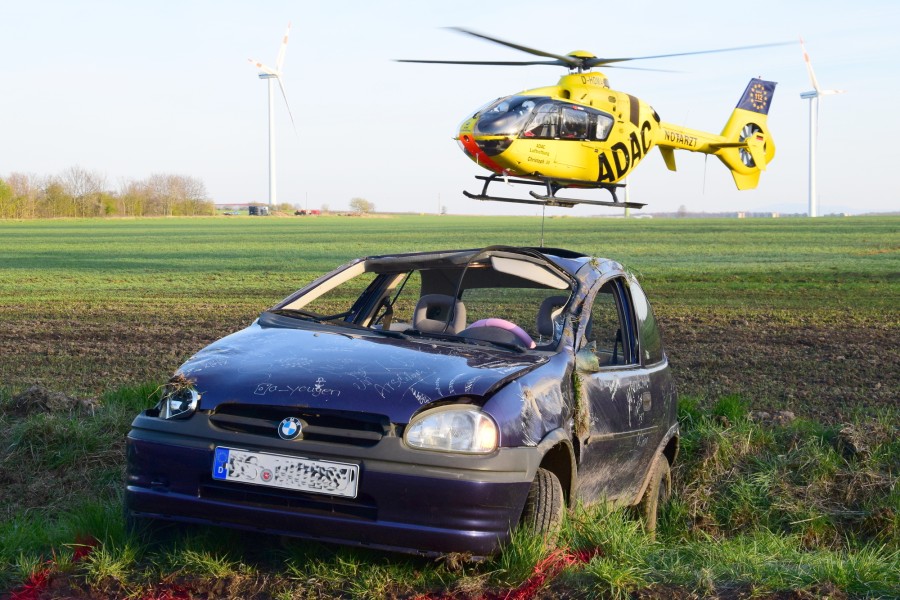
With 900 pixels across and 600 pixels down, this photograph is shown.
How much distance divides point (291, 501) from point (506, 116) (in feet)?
46.5

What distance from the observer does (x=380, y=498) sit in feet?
13.3

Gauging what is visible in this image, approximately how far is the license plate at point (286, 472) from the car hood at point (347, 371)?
23cm

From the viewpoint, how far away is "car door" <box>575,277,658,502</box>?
5.06 meters

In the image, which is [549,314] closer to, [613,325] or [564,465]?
[613,325]

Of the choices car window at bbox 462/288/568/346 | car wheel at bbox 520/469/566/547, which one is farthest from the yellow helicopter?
car wheel at bbox 520/469/566/547

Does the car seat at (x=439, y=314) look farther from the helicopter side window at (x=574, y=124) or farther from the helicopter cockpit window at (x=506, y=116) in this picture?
the helicopter side window at (x=574, y=124)

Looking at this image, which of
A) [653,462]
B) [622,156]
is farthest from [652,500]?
[622,156]

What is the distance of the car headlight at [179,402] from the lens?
441cm

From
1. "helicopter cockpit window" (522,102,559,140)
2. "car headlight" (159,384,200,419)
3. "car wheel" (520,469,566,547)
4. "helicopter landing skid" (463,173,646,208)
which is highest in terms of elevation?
"helicopter cockpit window" (522,102,559,140)

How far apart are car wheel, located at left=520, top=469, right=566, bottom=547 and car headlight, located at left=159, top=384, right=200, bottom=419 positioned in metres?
1.45

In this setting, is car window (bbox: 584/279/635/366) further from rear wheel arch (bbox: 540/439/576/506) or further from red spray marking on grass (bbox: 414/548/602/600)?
red spray marking on grass (bbox: 414/548/602/600)

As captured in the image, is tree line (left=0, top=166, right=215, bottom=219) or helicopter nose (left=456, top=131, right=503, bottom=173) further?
tree line (left=0, top=166, right=215, bottom=219)

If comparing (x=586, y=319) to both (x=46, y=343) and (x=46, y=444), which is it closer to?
(x=46, y=444)

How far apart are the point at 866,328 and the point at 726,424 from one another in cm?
1120
